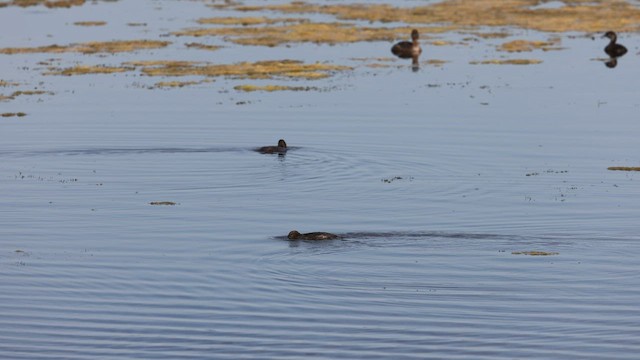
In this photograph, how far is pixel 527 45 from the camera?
55.7 meters

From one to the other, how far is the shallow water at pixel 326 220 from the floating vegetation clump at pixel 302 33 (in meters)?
11.7

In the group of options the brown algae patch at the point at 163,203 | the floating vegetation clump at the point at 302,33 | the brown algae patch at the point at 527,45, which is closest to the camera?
the brown algae patch at the point at 163,203

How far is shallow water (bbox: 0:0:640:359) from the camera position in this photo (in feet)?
63.1

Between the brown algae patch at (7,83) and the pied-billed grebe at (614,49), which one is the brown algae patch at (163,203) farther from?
the pied-billed grebe at (614,49)

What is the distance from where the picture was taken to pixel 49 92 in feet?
145

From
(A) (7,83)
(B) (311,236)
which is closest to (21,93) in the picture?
(A) (7,83)

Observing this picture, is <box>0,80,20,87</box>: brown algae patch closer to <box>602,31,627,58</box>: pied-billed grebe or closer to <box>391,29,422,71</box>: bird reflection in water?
<box>391,29,422,71</box>: bird reflection in water

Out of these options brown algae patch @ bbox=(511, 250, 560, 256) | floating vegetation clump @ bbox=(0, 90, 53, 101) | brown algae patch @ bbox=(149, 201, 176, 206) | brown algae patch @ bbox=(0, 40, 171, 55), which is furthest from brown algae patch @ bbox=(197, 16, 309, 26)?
brown algae patch @ bbox=(511, 250, 560, 256)

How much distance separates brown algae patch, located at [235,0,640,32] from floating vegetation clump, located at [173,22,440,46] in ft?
13.3

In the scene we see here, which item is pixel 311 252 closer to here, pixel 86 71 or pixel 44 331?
pixel 44 331

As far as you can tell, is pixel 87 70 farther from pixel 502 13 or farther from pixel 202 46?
pixel 502 13

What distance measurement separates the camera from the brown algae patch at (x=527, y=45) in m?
54.6

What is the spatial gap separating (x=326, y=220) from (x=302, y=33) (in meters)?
34.8

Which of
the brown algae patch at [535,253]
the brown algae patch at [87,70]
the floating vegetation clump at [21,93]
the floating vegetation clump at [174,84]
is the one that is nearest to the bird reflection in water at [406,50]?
the floating vegetation clump at [174,84]
